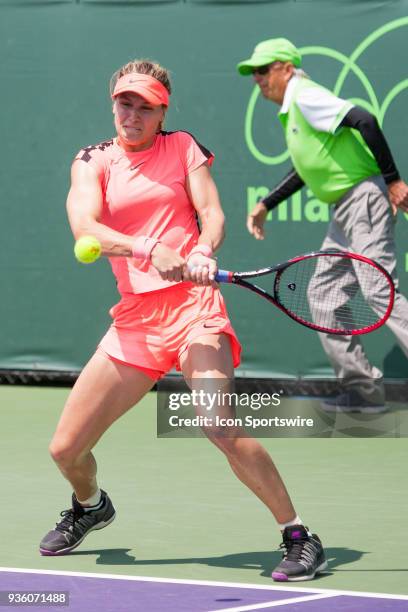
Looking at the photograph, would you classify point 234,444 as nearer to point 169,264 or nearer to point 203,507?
point 169,264

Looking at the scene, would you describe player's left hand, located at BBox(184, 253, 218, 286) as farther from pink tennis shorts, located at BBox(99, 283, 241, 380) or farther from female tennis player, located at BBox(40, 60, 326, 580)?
pink tennis shorts, located at BBox(99, 283, 241, 380)

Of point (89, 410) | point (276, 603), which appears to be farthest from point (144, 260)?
point (276, 603)

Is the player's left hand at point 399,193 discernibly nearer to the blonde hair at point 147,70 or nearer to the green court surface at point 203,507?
the green court surface at point 203,507

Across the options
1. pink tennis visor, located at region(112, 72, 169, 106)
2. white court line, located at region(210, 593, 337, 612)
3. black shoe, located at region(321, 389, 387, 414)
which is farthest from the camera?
black shoe, located at region(321, 389, 387, 414)

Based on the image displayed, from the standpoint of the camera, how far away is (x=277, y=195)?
815 centimetres

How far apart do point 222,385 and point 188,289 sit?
436 millimetres

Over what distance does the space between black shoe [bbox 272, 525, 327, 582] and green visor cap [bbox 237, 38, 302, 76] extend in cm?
330

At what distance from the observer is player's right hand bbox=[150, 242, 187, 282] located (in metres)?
4.81

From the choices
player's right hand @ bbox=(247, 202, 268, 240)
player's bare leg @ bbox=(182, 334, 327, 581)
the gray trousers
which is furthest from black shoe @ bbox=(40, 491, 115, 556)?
player's right hand @ bbox=(247, 202, 268, 240)

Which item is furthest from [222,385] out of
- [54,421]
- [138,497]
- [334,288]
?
[54,421]

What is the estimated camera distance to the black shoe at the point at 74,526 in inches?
209

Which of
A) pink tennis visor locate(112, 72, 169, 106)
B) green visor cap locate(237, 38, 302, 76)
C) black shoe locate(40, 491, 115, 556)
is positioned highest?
green visor cap locate(237, 38, 302, 76)

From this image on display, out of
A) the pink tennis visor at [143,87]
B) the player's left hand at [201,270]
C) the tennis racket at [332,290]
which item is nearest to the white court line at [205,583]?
the player's left hand at [201,270]

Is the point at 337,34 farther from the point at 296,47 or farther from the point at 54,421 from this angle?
the point at 54,421
